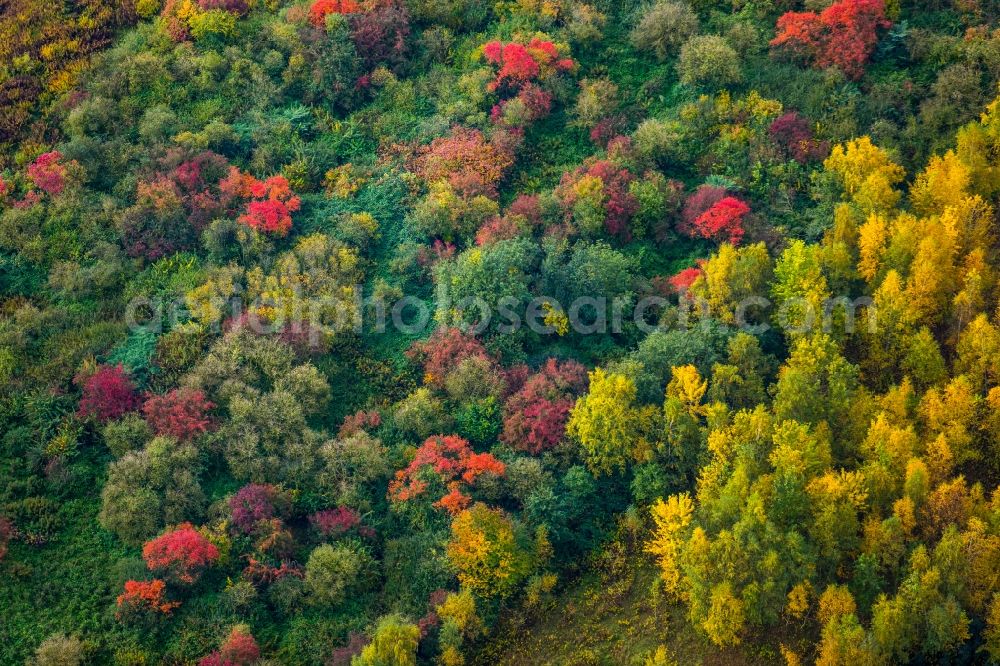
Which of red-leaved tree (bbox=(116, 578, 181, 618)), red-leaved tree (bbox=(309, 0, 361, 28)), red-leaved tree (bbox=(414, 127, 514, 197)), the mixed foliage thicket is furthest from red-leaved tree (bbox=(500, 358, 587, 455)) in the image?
red-leaved tree (bbox=(309, 0, 361, 28))

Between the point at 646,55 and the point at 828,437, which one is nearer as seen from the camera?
the point at 828,437

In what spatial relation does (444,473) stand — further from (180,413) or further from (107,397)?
(107,397)

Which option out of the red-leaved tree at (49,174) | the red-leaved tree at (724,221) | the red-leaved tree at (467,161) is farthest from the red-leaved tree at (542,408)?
the red-leaved tree at (49,174)

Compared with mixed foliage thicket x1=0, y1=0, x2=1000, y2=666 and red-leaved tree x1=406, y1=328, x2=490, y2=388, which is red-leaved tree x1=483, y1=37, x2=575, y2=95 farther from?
red-leaved tree x1=406, y1=328, x2=490, y2=388

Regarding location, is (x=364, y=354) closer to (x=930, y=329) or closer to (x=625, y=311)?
(x=625, y=311)

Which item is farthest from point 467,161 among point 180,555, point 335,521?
point 180,555

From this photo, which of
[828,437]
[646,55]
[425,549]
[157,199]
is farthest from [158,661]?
[646,55]

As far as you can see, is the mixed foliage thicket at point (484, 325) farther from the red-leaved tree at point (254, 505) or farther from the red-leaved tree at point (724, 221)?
the red-leaved tree at point (724, 221)
